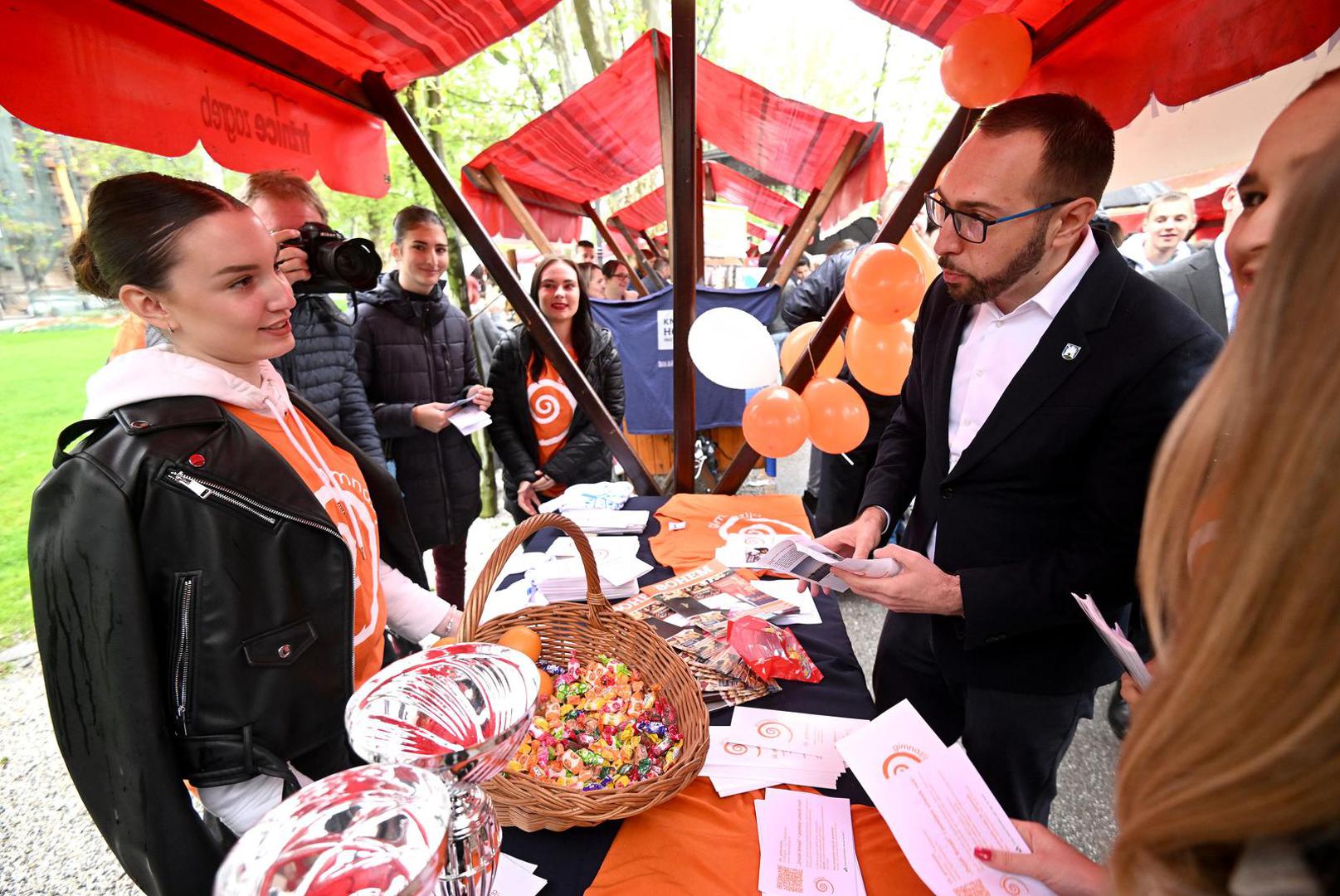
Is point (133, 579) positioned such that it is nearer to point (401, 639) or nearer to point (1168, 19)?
point (401, 639)

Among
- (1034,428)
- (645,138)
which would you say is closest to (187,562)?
(1034,428)

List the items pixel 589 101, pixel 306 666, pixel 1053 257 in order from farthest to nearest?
pixel 589 101 → pixel 1053 257 → pixel 306 666

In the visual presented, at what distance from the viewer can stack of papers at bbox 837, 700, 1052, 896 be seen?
0.86m

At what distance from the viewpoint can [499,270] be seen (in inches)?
109

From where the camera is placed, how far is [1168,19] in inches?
60.6

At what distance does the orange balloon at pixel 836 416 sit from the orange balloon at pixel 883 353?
112 mm

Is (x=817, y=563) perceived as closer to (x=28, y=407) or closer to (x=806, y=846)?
(x=806, y=846)

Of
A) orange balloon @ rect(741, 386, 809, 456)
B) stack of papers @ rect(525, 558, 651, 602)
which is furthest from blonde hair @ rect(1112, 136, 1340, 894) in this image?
orange balloon @ rect(741, 386, 809, 456)

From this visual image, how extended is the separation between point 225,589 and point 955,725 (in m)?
1.87

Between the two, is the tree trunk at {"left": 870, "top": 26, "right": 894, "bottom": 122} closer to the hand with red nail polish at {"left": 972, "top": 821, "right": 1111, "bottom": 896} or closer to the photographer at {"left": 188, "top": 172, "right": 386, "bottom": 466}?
the photographer at {"left": 188, "top": 172, "right": 386, "bottom": 466}

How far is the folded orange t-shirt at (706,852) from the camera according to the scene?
0.89 meters

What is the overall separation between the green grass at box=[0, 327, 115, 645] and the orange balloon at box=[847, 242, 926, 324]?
509 cm

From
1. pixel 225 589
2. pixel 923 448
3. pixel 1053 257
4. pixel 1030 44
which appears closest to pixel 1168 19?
pixel 1030 44

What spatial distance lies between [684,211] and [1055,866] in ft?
7.96
